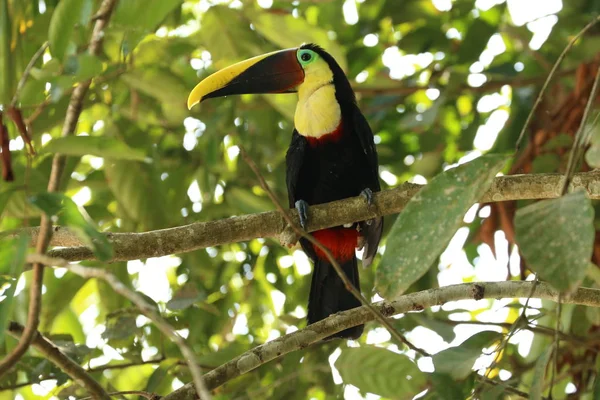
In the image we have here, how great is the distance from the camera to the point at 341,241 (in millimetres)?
3791

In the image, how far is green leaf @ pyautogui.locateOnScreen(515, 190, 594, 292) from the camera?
1224 mm

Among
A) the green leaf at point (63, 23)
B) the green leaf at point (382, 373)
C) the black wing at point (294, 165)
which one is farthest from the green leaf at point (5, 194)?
the black wing at point (294, 165)

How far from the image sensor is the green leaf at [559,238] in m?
1.22

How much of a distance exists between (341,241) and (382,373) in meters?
1.46

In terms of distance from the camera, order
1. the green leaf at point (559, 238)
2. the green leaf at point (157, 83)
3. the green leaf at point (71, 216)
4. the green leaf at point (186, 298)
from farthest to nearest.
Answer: the green leaf at point (157, 83)
the green leaf at point (186, 298)
the green leaf at point (71, 216)
the green leaf at point (559, 238)

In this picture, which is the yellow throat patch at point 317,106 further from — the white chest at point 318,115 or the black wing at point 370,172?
the black wing at point 370,172

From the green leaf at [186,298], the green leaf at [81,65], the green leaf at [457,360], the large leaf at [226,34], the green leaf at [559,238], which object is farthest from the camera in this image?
the large leaf at [226,34]

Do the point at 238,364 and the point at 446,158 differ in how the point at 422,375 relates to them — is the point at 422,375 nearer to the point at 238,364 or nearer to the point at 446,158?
the point at 238,364

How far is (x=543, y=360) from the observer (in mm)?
1620

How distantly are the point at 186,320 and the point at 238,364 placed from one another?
1253mm

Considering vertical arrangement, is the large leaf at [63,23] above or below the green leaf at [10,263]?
above

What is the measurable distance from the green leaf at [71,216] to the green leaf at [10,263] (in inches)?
2.9

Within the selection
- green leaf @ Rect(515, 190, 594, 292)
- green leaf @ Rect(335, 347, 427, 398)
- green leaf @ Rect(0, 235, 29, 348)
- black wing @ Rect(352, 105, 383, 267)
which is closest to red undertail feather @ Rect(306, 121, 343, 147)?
black wing @ Rect(352, 105, 383, 267)

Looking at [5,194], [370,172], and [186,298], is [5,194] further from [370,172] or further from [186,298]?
[370,172]
